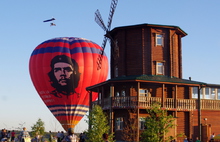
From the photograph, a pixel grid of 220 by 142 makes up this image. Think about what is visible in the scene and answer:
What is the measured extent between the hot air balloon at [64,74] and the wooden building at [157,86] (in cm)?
1102

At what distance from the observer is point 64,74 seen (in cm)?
6862

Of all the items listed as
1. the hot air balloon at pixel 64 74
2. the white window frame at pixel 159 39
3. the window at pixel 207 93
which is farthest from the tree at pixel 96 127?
the hot air balloon at pixel 64 74

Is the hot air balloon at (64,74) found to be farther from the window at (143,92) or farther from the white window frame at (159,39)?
the window at (143,92)

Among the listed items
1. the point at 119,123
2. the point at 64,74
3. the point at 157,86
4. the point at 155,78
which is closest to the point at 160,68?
the point at 157,86

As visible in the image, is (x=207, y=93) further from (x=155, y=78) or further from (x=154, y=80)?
(x=154, y=80)

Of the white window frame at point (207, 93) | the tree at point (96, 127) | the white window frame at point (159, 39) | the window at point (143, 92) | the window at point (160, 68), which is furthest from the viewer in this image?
the white window frame at point (207, 93)

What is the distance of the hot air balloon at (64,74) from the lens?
2692 inches

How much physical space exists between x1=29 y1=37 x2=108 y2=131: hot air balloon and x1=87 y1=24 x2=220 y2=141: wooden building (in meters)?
11.0

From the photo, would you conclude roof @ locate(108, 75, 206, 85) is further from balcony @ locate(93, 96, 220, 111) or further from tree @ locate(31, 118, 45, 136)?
tree @ locate(31, 118, 45, 136)

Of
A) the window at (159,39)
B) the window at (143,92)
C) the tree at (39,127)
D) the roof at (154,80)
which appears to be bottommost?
the tree at (39,127)

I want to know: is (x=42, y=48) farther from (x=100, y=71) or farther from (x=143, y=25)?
(x=143, y=25)

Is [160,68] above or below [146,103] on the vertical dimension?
above

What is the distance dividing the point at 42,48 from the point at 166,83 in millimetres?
24624

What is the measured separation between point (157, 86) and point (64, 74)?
18.3 m
